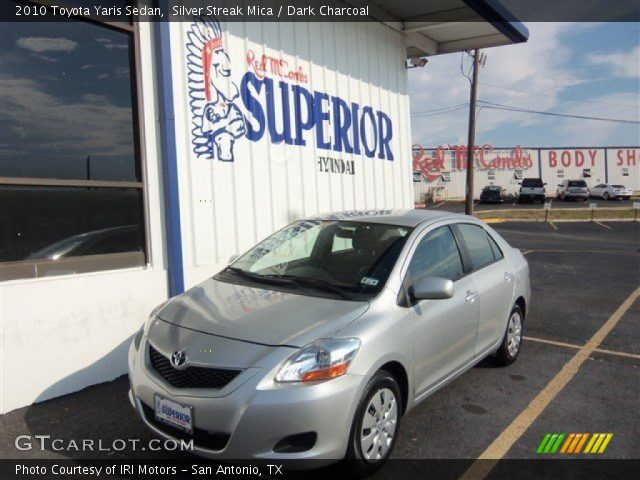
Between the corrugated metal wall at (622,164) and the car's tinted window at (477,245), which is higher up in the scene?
the corrugated metal wall at (622,164)

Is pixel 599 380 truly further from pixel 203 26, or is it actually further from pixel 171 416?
pixel 203 26

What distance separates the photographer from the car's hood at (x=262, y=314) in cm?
301

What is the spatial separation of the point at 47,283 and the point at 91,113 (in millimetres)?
1704

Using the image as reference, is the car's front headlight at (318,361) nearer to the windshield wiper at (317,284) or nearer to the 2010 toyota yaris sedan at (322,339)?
the 2010 toyota yaris sedan at (322,339)

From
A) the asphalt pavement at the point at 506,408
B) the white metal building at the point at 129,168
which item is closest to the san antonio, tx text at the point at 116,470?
the asphalt pavement at the point at 506,408

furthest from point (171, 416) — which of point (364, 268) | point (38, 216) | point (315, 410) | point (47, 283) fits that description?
point (38, 216)

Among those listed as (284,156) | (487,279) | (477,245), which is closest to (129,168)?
(284,156)

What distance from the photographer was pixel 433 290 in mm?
3418

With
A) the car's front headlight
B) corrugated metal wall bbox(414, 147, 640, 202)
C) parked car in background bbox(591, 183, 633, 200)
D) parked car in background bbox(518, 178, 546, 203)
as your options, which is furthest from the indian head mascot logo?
parked car in background bbox(591, 183, 633, 200)

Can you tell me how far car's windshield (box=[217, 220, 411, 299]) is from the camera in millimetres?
3621

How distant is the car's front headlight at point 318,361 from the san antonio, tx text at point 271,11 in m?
4.28

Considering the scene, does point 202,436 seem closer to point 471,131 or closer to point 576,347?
point 576,347

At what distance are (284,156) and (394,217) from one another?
2952mm

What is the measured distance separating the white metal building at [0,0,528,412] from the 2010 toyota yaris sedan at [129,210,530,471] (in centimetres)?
133
